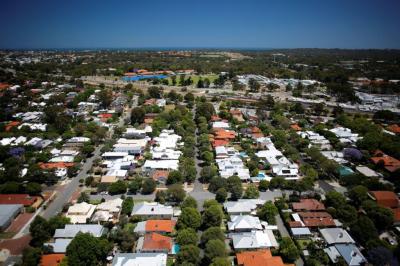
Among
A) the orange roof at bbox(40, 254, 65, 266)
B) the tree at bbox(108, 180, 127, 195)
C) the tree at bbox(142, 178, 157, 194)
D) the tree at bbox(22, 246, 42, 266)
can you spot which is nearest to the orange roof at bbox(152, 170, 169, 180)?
the tree at bbox(142, 178, 157, 194)

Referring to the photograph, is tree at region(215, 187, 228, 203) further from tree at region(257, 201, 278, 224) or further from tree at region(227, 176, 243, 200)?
tree at region(257, 201, 278, 224)

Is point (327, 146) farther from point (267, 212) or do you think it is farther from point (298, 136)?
point (267, 212)

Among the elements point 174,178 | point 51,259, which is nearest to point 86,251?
point 51,259

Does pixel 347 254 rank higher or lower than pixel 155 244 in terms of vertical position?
higher

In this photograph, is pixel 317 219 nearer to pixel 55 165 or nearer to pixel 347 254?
pixel 347 254

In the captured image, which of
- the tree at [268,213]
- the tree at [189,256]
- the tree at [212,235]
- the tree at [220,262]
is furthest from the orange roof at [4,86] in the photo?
the tree at [220,262]

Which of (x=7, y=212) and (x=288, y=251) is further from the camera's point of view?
(x=7, y=212)

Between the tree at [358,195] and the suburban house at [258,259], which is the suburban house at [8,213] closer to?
the suburban house at [258,259]
